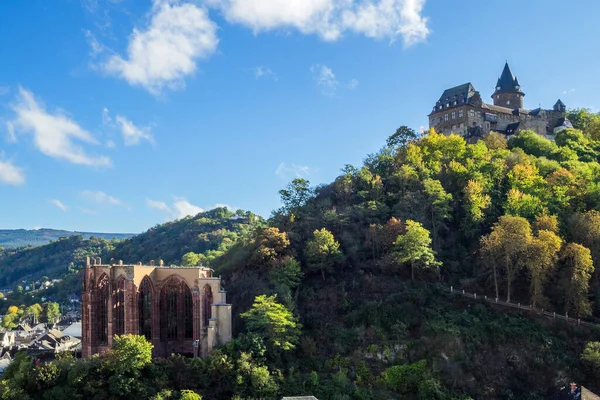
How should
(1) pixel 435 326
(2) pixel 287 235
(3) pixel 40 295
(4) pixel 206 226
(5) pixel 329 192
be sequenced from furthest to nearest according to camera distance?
1. (4) pixel 206 226
2. (3) pixel 40 295
3. (5) pixel 329 192
4. (2) pixel 287 235
5. (1) pixel 435 326

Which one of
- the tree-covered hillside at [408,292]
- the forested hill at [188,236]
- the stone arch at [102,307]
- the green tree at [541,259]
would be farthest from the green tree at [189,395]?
the forested hill at [188,236]

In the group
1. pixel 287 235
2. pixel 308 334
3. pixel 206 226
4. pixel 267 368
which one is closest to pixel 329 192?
pixel 287 235

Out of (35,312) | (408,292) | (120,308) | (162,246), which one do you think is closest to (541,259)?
(408,292)

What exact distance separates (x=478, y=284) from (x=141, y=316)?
28.2 metres

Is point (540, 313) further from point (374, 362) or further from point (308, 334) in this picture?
point (308, 334)

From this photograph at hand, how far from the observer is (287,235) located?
5341 centimetres

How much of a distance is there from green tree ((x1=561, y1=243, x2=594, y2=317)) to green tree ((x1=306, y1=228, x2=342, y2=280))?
1840cm

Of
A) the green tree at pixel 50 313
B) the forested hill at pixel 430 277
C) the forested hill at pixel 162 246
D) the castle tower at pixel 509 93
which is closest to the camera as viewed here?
the forested hill at pixel 430 277

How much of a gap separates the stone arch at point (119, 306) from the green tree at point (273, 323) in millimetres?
9738

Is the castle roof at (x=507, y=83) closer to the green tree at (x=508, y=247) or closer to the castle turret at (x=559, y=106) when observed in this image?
the castle turret at (x=559, y=106)

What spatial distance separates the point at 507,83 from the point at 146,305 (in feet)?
238

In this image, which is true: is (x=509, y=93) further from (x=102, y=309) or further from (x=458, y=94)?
(x=102, y=309)

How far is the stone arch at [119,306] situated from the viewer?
4472 cm

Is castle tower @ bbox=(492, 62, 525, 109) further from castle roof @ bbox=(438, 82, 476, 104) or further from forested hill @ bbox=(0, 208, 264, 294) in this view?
forested hill @ bbox=(0, 208, 264, 294)
